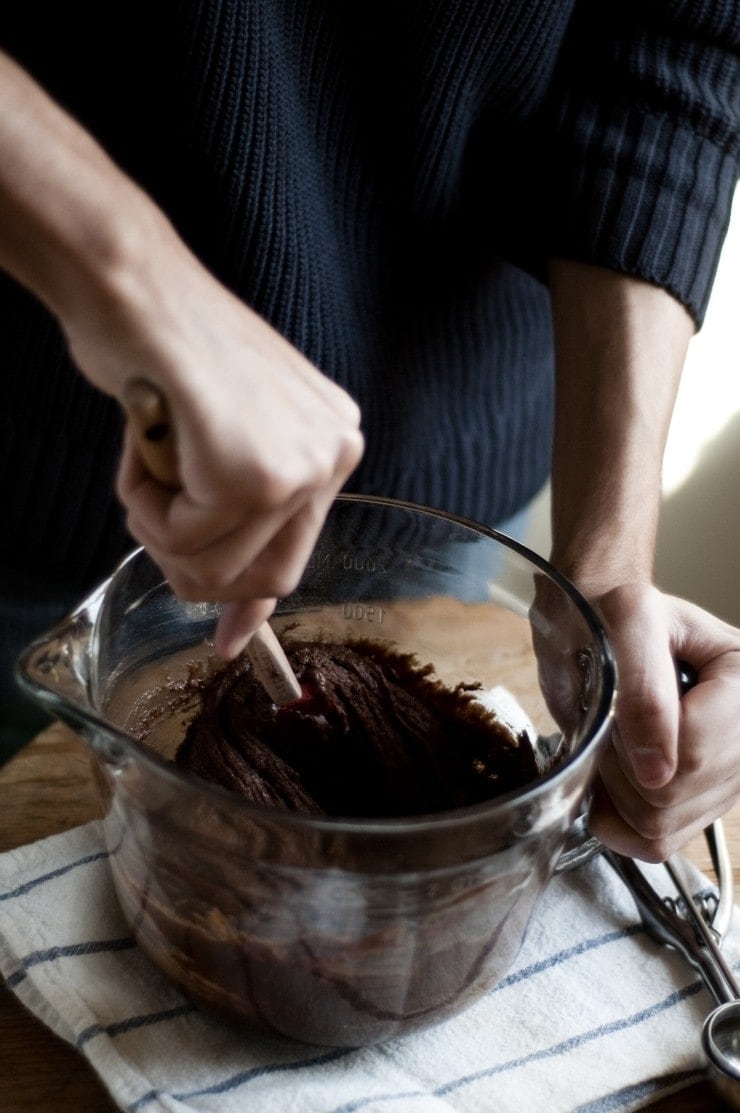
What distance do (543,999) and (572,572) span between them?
235 mm

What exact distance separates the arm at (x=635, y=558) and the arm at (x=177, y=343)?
0.22 m

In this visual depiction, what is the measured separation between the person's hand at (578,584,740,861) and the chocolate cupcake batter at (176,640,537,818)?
0.15 ft

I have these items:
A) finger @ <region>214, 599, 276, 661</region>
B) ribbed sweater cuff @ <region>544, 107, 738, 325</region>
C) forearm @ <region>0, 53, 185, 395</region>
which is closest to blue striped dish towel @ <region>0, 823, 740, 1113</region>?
finger @ <region>214, 599, 276, 661</region>

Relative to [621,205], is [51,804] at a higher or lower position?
lower

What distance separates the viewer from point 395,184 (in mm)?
723

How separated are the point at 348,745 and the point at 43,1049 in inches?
7.5

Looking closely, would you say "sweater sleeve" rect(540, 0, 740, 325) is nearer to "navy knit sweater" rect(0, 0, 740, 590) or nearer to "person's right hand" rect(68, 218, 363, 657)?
"navy knit sweater" rect(0, 0, 740, 590)

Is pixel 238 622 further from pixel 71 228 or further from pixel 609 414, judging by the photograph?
pixel 609 414

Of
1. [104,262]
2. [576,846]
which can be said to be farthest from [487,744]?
[104,262]

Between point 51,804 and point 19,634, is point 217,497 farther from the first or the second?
point 19,634

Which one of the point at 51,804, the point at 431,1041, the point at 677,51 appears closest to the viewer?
the point at 431,1041

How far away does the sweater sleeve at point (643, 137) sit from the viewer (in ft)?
2.35

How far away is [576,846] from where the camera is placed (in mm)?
558

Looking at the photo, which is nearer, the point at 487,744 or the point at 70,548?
the point at 487,744
